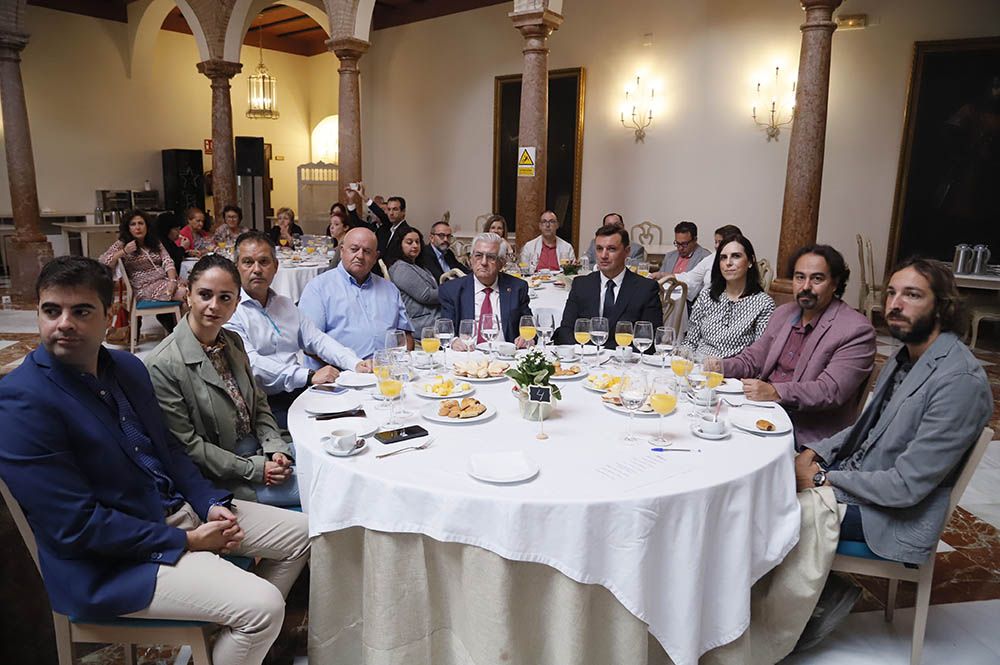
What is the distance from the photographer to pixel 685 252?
20.9 feet

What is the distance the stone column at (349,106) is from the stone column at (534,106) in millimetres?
3102

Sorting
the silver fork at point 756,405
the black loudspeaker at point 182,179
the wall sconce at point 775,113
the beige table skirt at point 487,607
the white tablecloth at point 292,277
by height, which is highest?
the wall sconce at point 775,113

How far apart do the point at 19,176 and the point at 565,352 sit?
30.2 ft

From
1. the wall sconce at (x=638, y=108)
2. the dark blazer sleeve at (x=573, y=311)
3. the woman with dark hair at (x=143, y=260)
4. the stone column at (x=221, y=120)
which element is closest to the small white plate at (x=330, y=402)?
the dark blazer sleeve at (x=573, y=311)

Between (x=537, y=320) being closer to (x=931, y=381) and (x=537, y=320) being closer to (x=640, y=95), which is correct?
(x=931, y=381)

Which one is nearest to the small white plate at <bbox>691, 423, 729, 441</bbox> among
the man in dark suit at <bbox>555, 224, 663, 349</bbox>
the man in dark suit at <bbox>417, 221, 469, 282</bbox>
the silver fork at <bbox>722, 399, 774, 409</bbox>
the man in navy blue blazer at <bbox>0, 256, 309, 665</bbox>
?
the silver fork at <bbox>722, 399, 774, 409</bbox>

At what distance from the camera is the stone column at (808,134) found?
18.7 ft

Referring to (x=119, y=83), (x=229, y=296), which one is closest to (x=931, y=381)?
(x=229, y=296)

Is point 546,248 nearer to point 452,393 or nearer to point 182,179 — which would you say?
point 452,393

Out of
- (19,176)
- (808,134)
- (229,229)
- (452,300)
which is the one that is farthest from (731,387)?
(19,176)

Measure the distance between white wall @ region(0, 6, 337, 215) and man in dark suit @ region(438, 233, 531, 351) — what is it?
10564mm

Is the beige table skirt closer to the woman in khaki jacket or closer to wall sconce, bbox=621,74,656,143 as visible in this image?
the woman in khaki jacket

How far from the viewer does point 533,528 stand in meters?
1.70

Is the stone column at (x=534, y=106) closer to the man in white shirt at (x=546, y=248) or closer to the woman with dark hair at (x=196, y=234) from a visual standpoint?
the man in white shirt at (x=546, y=248)
